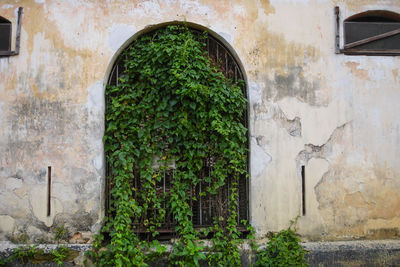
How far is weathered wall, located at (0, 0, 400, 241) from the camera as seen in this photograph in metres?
4.33

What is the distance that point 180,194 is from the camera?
432 centimetres

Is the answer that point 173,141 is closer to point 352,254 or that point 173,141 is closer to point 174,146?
point 174,146

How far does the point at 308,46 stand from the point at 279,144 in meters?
1.32

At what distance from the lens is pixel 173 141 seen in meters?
4.40

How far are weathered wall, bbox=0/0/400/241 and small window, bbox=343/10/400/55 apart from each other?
0.47ft

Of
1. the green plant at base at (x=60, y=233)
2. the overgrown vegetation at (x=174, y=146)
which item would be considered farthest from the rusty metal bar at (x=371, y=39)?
the green plant at base at (x=60, y=233)

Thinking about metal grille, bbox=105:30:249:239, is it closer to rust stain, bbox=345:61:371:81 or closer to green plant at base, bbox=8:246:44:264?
green plant at base, bbox=8:246:44:264

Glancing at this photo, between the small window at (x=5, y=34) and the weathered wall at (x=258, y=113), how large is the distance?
0.52ft

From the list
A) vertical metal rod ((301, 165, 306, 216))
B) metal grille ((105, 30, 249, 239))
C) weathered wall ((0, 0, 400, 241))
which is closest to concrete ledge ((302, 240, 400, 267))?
weathered wall ((0, 0, 400, 241))

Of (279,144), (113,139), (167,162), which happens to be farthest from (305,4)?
(113,139)

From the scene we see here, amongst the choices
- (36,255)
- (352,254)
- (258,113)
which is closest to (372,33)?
(258,113)

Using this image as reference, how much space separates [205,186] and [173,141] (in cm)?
72

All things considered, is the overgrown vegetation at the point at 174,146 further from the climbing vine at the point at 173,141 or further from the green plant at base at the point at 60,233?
the green plant at base at the point at 60,233

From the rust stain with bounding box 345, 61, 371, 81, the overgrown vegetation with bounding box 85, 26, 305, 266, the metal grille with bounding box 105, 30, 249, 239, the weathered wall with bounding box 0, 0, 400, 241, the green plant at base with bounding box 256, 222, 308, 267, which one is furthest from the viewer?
the rust stain with bounding box 345, 61, 371, 81
